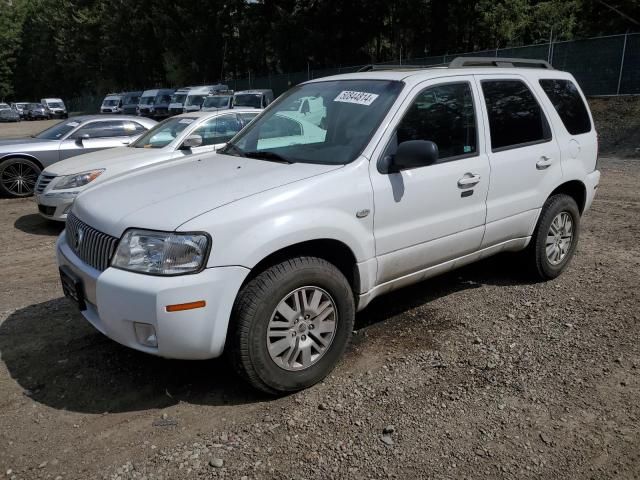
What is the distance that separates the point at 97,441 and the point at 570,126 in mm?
4492

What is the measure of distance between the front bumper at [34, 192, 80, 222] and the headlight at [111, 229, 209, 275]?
480cm

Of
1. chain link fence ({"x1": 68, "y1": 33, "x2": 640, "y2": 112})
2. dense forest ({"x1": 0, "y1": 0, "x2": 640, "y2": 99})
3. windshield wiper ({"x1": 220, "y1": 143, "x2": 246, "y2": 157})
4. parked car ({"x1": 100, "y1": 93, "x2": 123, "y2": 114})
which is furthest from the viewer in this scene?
parked car ({"x1": 100, "y1": 93, "x2": 123, "y2": 114})

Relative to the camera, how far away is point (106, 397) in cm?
327

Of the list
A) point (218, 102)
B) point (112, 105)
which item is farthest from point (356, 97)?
point (112, 105)

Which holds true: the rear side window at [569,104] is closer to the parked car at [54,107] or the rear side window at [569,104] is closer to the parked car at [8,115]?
the parked car at [8,115]

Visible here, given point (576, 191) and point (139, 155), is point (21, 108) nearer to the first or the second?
point (139, 155)

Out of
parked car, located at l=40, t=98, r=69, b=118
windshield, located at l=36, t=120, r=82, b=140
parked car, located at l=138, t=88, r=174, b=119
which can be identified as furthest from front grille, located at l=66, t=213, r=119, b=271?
parked car, located at l=40, t=98, r=69, b=118

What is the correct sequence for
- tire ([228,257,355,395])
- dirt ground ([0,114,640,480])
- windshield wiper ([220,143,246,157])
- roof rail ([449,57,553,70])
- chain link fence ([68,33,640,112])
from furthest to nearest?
chain link fence ([68,33,640,112])
roof rail ([449,57,553,70])
windshield wiper ([220,143,246,157])
tire ([228,257,355,395])
dirt ground ([0,114,640,480])

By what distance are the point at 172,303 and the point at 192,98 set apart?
2792cm

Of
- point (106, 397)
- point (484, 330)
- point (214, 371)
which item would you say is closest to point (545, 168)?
point (484, 330)

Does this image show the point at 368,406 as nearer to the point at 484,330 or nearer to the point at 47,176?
the point at 484,330

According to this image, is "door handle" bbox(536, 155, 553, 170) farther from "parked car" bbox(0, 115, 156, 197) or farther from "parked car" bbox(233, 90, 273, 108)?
"parked car" bbox(233, 90, 273, 108)

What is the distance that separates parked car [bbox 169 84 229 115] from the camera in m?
28.3

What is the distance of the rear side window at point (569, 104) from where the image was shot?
15.5 ft
